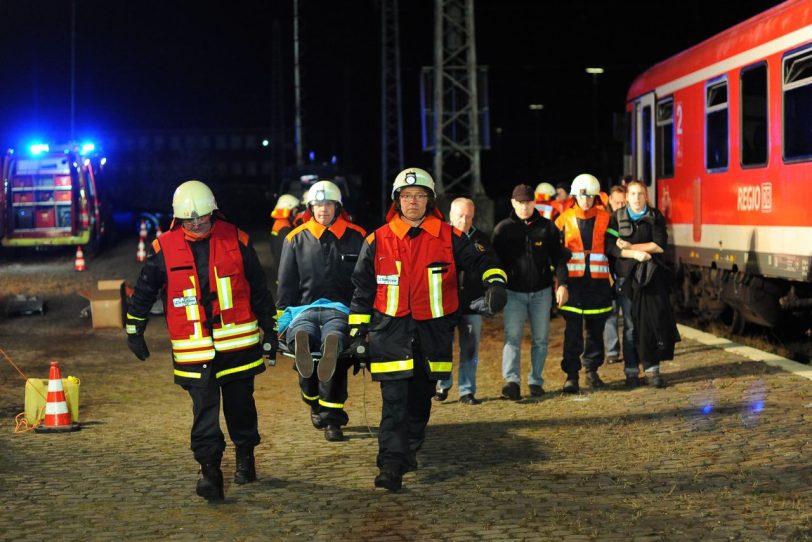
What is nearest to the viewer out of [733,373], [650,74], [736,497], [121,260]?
[736,497]

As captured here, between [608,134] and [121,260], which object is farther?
[608,134]

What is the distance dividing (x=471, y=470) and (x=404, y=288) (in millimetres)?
1231

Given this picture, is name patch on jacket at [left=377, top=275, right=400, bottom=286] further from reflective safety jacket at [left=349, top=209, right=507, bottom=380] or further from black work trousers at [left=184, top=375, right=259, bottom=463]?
black work trousers at [left=184, top=375, right=259, bottom=463]

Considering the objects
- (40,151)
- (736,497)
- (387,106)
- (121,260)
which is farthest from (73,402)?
(387,106)

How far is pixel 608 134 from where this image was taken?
62875 millimetres

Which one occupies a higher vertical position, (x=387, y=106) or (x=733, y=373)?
(x=387, y=106)

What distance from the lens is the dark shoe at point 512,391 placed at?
11.1m

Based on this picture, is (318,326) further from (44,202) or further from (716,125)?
(44,202)

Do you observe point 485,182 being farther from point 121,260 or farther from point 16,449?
point 16,449

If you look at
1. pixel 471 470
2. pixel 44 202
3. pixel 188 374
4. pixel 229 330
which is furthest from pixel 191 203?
pixel 44 202

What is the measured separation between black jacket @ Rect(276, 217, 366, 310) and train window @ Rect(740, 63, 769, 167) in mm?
5773

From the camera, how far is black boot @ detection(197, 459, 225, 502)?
744 centimetres

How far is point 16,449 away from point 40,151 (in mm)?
23385

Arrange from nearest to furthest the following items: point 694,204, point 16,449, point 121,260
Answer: point 16,449 → point 694,204 → point 121,260
